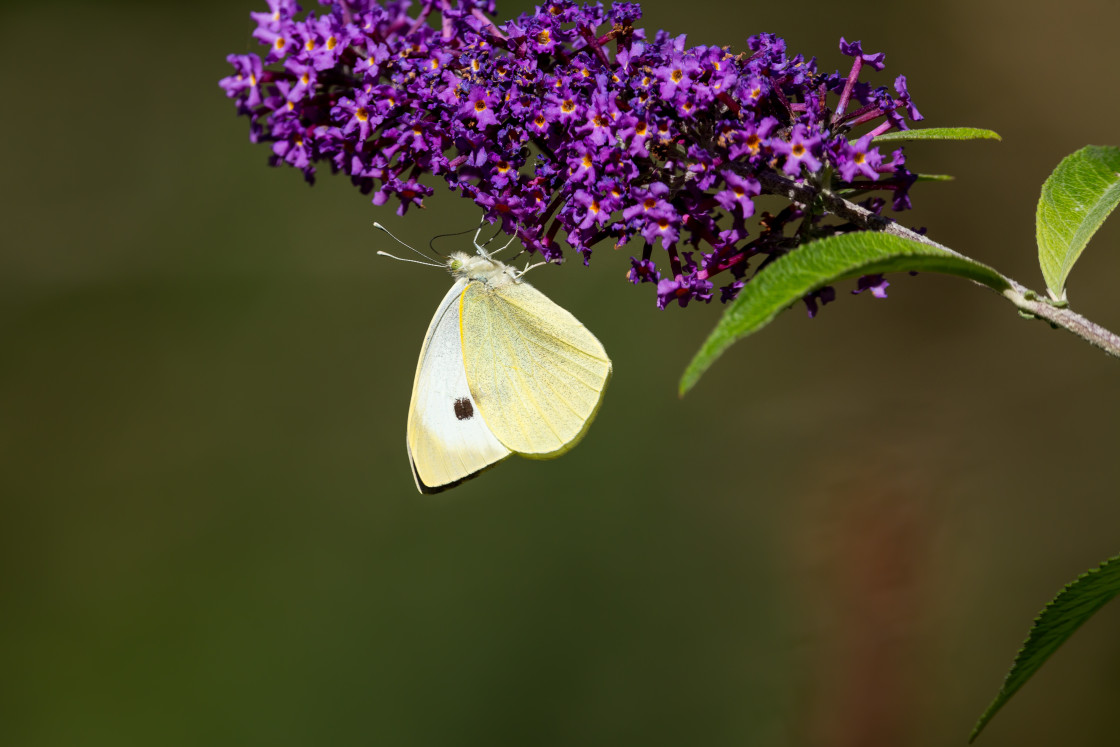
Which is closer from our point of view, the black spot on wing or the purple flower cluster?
the purple flower cluster

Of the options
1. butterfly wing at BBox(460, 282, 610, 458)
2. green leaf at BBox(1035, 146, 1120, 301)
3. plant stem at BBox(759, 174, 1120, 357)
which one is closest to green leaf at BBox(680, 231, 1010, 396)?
plant stem at BBox(759, 174, 1120, 357)

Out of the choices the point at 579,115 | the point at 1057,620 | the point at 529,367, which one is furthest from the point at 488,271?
the point at 1057,620

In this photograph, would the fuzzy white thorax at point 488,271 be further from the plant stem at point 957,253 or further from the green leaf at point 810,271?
the green leaf at point 810,271

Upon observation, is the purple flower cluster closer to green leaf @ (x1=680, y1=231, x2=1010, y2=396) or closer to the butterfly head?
green leaf @ (x1=680, y1=231, x2=1010, y2=396)

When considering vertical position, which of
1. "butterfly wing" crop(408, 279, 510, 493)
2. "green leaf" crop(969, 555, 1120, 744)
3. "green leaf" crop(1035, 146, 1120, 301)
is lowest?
"green leaf" crop(969, 555, 1120, 744)

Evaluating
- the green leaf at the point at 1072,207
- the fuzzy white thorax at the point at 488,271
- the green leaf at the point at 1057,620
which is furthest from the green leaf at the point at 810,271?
the fuzzy white thorax at the point at 488,271
